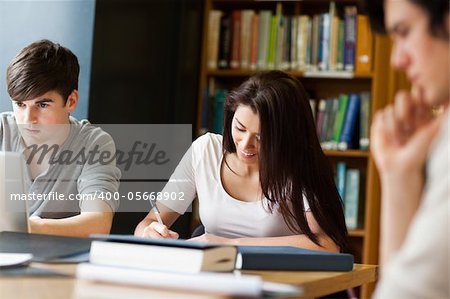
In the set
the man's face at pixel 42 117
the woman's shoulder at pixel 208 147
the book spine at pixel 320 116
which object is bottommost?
the woman's shoulder at pixel 208 147

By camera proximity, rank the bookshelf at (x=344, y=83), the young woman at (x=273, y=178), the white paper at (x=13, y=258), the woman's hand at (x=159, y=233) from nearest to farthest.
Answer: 1. the white paper at (x=13, y=258)
2. the woman's hand at (x=159, y=233)
3. the young woman at (x=273, y=178)
4. the bookshelf at (x=344, y=83)

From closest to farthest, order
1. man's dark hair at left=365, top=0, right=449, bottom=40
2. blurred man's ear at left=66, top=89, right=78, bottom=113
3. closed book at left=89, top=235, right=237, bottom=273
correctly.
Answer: man's dark hair at left=365, top=0, right=449, bottom=40 < closed book at left=89, top=235, right=237, bottom=273 < blurred man's ear at left=66, top=89, right=78, bottom=113

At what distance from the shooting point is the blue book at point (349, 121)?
3.68 metres

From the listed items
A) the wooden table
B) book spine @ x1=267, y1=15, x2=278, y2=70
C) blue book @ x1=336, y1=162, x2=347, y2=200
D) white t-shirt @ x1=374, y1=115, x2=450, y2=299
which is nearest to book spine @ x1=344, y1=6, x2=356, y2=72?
book spine @ x1=267, y1=15, x2=278, y2=70

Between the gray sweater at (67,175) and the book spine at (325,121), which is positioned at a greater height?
the book spine at (325,121)

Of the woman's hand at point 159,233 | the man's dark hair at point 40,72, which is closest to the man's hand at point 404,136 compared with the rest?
the woman's hand at point 159,233

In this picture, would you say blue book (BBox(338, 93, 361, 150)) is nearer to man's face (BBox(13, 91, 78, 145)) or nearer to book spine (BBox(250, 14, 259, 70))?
book spine (BBox(250, 14, 259, 70))

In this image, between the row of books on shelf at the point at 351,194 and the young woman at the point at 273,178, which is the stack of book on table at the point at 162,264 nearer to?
the young woman at the point at 273,178

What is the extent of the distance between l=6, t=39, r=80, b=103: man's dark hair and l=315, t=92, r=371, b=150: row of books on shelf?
1643mm

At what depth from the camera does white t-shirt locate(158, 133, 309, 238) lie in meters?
2.28

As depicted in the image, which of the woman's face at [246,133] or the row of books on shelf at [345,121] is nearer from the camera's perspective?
the woman's face at [246,133]

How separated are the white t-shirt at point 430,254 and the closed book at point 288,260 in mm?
576

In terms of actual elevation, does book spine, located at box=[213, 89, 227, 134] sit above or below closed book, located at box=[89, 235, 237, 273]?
above

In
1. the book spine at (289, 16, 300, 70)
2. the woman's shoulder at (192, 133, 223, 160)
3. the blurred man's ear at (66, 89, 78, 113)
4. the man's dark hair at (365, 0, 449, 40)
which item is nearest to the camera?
the man's dark hair at (365, 0, 449, 40)
